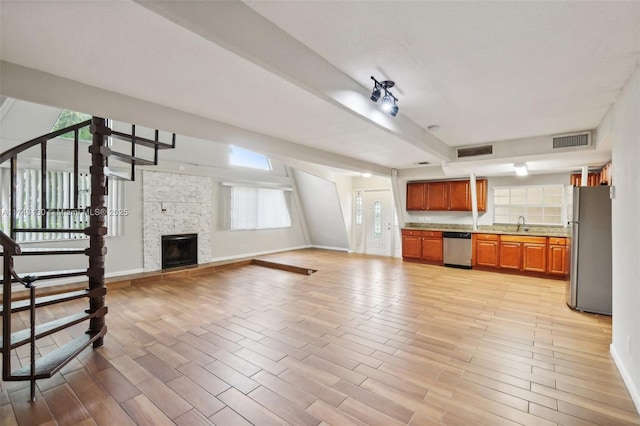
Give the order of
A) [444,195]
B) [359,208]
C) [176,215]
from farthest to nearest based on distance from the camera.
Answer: [359,208]
[444,195]
[176,215]

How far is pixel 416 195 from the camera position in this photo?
7.69 meters

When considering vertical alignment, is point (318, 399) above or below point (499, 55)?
below

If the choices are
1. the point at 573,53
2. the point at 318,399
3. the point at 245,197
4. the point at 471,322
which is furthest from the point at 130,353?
the point at 245,197

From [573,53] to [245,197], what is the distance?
23.1ft

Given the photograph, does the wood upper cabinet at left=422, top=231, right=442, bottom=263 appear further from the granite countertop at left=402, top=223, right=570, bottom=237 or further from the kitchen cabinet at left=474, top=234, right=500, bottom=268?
the kitchen cabinet at left=474, top=234, right=500, bottom=268

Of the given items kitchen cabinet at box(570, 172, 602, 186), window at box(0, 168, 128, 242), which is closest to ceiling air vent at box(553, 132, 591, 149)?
kitchen cabinet at box(570, 172, 602, 186)

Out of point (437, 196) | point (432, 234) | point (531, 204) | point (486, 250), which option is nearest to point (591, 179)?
point (531, 204)

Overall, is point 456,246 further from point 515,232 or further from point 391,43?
point 391,43

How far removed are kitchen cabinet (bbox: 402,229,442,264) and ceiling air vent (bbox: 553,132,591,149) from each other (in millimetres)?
3183

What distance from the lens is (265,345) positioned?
2971 mm

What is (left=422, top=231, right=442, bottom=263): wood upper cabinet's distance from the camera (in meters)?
7.02

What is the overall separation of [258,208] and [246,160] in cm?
137

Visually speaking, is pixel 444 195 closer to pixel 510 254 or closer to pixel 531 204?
pixel 531 204

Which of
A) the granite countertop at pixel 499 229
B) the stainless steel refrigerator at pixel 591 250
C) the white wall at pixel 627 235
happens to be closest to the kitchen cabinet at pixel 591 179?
the granite countertop at pixel 499 229
